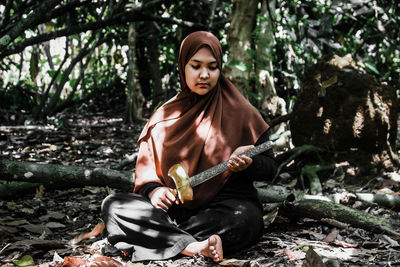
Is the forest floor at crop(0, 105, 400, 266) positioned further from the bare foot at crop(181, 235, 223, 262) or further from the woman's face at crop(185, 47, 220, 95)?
the woman's face at crop(185, 47, 220, 95)

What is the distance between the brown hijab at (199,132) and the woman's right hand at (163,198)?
0.38 feet

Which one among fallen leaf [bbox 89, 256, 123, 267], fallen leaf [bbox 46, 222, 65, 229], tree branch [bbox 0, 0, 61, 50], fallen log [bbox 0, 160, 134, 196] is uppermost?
tree branch [bbox 0, 0, 61, 50]

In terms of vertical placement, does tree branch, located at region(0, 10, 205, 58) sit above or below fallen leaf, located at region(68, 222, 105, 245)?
above

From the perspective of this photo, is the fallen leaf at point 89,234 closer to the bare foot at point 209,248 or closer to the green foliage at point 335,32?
the bare foot at point 209,248

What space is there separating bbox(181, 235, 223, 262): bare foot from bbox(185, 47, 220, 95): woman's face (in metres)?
0.86

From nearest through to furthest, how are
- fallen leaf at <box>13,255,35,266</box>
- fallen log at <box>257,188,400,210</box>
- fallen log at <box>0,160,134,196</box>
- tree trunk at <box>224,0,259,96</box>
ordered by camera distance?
fallen leaf at <box>13,255,35,266</box> < fallen log at <box>257,188,400,210</box> < fallen log at <box>0,160,134,196</box> < tree trunk at <box>224,0,259,96</box>

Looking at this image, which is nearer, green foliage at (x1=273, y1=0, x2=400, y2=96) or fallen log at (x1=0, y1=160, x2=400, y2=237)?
fallen log at (x1=0, y1=160, x2=400, y2=237)

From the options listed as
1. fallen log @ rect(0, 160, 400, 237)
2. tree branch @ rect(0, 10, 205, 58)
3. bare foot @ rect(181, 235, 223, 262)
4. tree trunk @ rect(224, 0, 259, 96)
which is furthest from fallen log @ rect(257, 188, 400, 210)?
tree branch @ rect(0, 10, 205, 58)

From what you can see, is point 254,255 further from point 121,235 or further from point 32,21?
point 32,21

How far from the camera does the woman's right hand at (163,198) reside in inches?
92.0

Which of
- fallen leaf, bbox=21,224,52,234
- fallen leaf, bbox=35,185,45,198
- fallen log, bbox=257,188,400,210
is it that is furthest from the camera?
fallen leaf, bbox=35,185,45,198

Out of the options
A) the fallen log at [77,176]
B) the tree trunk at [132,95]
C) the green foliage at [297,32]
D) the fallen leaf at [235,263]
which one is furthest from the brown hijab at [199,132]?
the tree trunk at [132,95]

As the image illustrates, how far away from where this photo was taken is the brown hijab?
A: 242 cm

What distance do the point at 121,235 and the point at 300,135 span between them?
2132mm
